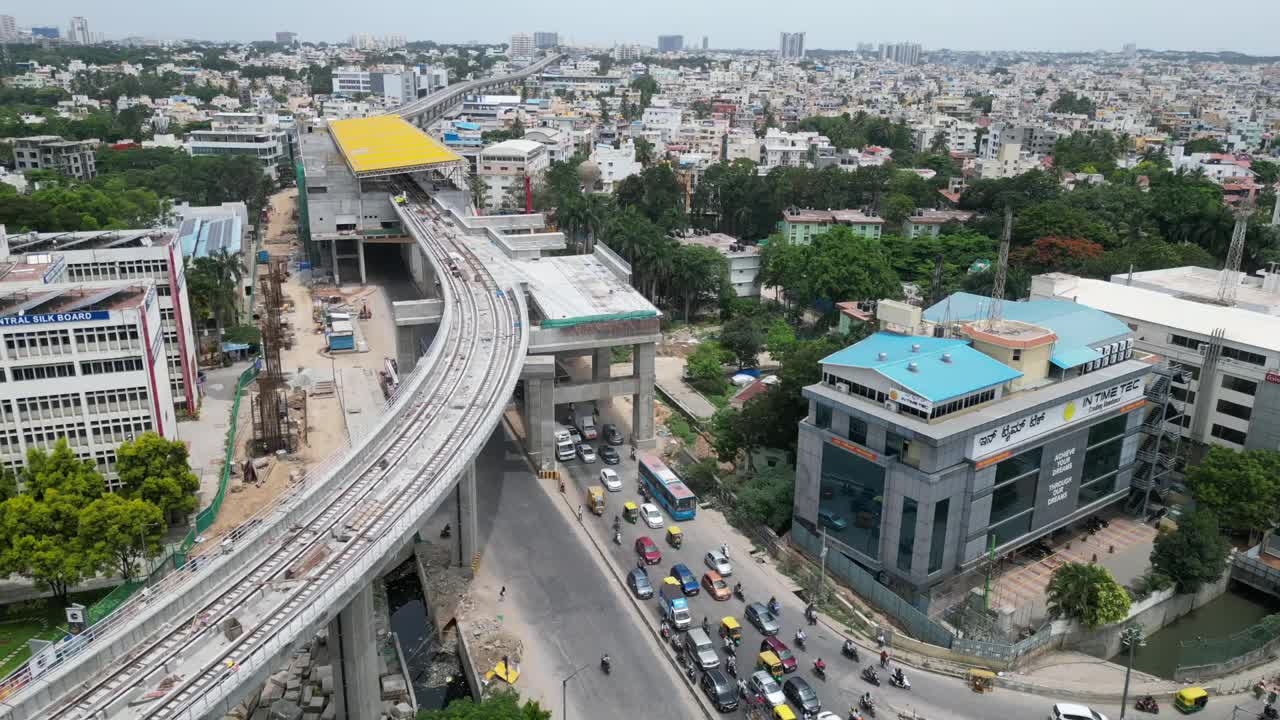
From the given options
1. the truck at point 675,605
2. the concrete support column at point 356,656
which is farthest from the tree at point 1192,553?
the concrete support column at point 356,656

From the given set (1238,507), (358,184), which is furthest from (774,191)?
(1238,507)

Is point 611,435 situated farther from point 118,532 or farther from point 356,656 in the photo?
point 356,656

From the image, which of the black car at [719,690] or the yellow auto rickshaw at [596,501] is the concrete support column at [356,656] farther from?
the yellow auto rickshaw at [596,501]

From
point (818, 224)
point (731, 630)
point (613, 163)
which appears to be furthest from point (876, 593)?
point (613, 163)

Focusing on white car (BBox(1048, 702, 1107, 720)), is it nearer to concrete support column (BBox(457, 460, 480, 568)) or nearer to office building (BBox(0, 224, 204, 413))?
concrete support column (BBox(457, 460, 480, 568))

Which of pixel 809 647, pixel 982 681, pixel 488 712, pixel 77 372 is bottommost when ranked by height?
pixel 982 681

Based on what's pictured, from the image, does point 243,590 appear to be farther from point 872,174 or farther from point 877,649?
point 872,174

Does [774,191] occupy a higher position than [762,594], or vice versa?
[774,191]
